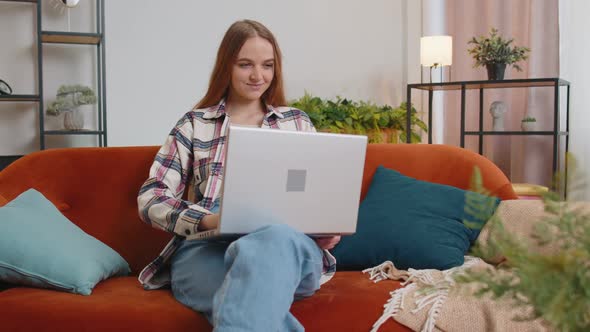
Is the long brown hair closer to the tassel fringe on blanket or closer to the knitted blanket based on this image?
the tassel fringe on blanket

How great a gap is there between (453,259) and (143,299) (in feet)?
2.76

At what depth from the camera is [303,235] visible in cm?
162

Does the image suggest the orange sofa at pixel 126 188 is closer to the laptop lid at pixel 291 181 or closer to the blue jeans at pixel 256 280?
the blue jeans at pixel 256 280

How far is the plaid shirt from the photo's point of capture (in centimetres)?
183

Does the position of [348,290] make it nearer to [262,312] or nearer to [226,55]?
[262,312]

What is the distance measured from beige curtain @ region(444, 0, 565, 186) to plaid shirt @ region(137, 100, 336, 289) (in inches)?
97.1

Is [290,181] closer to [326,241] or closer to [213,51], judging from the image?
[326,241]

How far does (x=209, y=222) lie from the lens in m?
1.71

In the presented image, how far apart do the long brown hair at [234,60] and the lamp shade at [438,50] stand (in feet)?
7.69

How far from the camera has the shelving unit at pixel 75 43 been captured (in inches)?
158

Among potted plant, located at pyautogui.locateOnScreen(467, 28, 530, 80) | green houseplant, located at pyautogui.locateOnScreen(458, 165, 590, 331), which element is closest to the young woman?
green houseplant, located at pyautogui.locateOnScreen(458, 165, 590, 331)

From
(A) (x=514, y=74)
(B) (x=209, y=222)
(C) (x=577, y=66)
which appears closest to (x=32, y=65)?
(A) (x=514, y=74)

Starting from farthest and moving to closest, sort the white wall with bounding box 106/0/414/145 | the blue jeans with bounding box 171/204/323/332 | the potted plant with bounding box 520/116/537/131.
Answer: the white wall with bounding box 106/0/414/145, the potted plant with bounding box 520/116/537/131, the blue jeans with bounding box 171/204/323/332

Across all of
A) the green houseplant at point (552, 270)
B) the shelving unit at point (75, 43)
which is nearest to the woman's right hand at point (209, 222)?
the green houseplant at point (552, 270)
